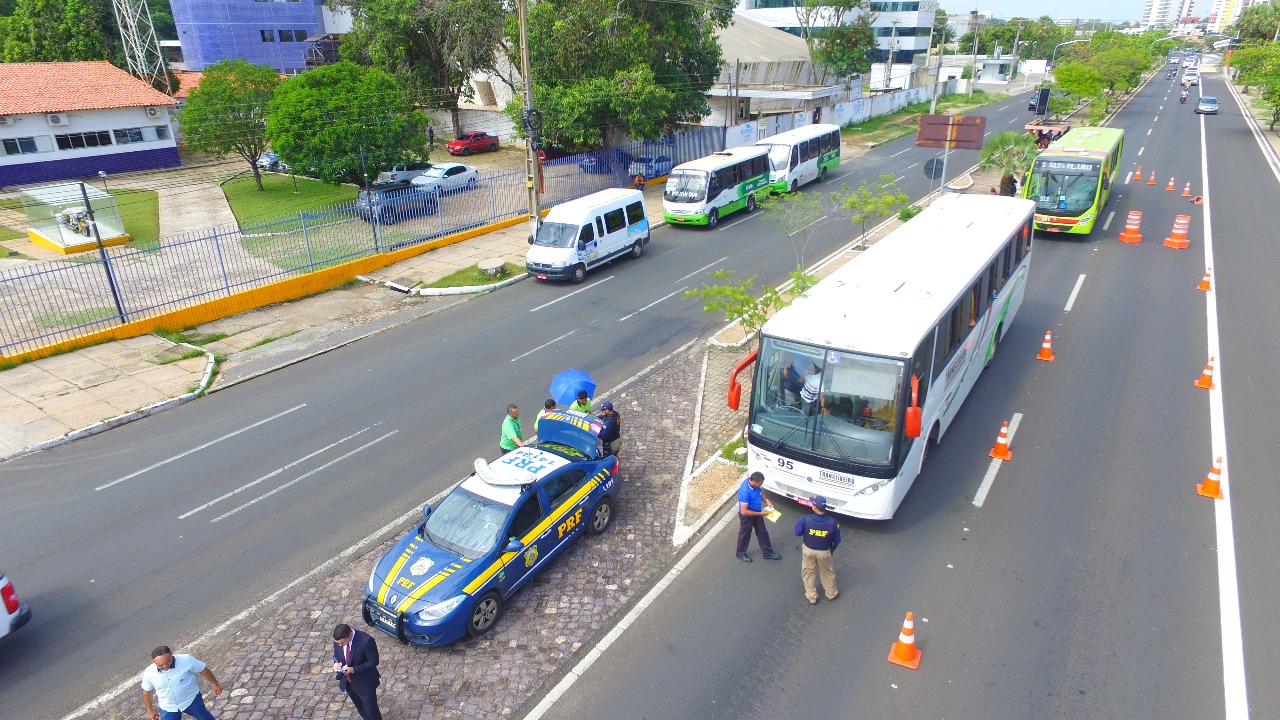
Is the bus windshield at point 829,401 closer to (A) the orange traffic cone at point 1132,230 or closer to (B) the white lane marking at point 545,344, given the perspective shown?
(B) the white lane marking at point 545,344

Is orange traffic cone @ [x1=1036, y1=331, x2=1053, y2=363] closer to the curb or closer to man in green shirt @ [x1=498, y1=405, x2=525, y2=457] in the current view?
man in green shirt @ [x1=498, y1=405, x2=525, y2=457]

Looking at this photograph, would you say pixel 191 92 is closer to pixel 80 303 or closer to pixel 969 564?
pixel 80 303

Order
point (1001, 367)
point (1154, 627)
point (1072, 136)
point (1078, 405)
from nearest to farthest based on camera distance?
point (1154, 627) → point (1078, 405) → point (1001, 367) → point (1072, 136)

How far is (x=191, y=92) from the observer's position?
35531 millimetres

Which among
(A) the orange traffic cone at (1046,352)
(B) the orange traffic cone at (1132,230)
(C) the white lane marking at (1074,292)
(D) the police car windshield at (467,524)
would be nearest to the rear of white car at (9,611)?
(D) the police car windshield at (467,524)

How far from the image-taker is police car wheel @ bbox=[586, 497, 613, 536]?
34.3ft

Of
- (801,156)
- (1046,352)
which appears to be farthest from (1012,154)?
(1046,352)

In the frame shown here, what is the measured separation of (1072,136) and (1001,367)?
53.6ft

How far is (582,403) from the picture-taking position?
1213cm

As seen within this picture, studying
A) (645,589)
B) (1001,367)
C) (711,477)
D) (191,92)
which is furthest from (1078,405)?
(191,92)

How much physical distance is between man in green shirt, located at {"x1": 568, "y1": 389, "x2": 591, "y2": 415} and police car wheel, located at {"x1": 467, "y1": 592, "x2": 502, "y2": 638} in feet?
13.1

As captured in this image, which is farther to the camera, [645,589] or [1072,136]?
[1072,136]

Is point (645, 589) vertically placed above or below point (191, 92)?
below

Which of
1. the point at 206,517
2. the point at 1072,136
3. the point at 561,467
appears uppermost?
the point at 1072,136
